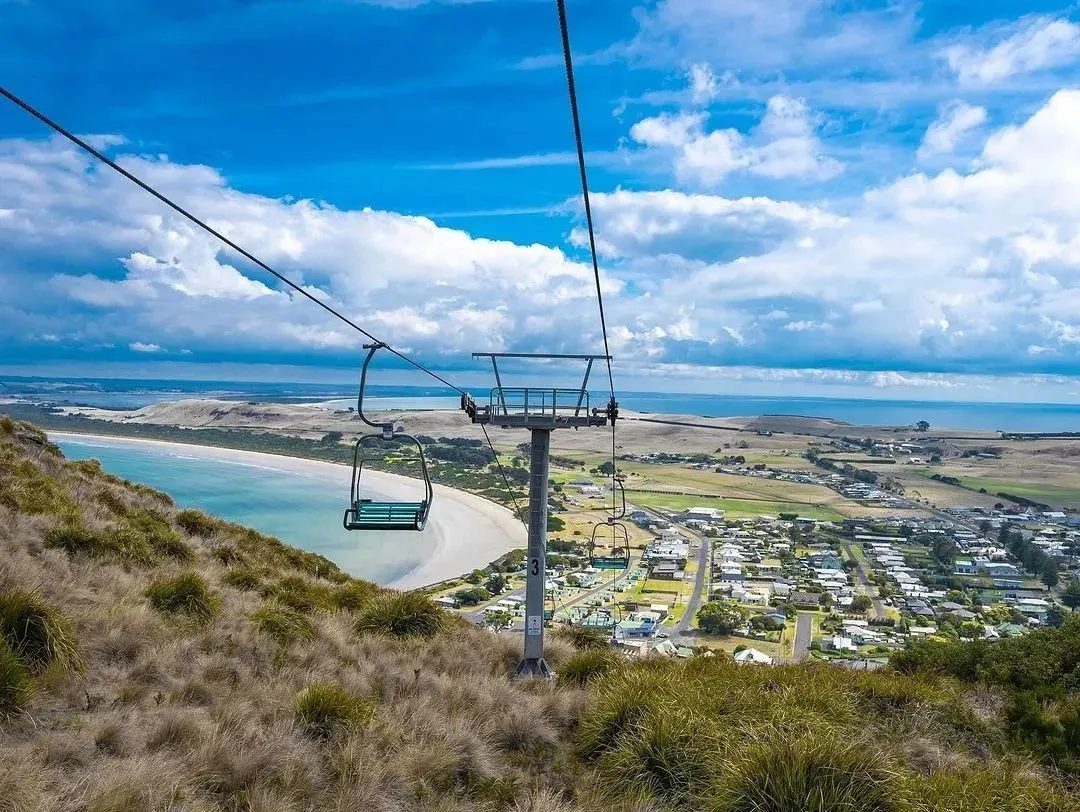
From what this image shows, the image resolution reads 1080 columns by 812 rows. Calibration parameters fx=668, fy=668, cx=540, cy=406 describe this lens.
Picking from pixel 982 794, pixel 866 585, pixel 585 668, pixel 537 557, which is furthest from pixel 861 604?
pixel 982 794

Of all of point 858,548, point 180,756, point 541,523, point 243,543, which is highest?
point 541,523

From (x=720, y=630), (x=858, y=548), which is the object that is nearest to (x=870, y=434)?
(x=858, y=548)

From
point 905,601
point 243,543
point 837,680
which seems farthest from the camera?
point 905,601

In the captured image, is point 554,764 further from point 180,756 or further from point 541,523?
point 541,523

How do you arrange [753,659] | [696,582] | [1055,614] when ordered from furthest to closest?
1. [696,582]
2. [1055,614]
3. [753,659]

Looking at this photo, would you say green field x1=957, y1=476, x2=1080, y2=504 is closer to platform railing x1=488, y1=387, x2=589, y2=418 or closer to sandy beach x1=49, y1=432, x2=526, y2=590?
sandy beach x1=49, y1=432, x2=526, y2=590

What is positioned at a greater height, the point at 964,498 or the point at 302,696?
the point at 302,696

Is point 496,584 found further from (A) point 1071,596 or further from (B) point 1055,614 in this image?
(A) point 1071,596
